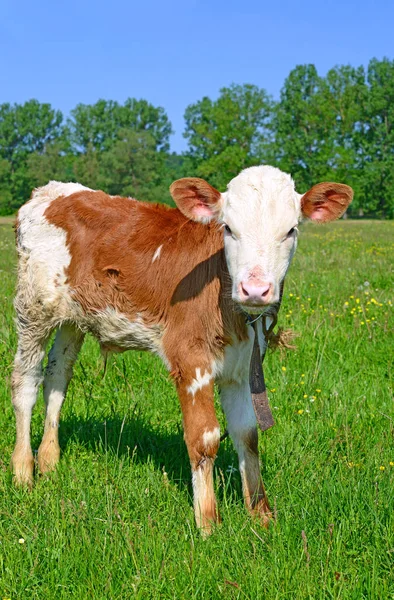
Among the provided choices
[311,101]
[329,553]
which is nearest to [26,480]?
[329,553]

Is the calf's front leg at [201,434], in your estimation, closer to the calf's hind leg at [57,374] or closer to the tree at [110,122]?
the calf's hind leg at [57,374]

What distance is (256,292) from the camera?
10.9 ft

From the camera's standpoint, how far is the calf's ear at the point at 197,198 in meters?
3.84

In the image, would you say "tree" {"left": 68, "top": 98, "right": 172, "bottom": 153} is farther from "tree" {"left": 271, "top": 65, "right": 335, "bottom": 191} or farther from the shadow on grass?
the shadow on grass

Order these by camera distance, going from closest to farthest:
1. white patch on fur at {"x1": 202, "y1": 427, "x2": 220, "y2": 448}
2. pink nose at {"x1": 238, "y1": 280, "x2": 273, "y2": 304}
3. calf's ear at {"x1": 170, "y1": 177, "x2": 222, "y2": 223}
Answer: pink nose at {"x1": 238, "y1": 280, "x2": 273, "y2": 304}, calf's ear at {"x1": 170, "y1": 177, "x2": 222, "y2": 223}, white patch on fur at {"x1": 202, "y1": 427, "x2": 220, "y2": 448}

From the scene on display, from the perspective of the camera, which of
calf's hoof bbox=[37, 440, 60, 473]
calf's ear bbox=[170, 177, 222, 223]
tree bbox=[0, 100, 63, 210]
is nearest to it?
calf's ear bbox=[170, 177, 222, 223]

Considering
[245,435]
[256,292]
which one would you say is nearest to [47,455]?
[245,435]

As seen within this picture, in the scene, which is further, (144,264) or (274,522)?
(144,264)

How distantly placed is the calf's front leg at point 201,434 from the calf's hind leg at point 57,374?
4.75 feet

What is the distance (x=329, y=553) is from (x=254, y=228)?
5.57 feet

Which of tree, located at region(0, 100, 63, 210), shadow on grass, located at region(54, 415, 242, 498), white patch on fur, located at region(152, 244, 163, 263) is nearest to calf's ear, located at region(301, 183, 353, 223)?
white patch on fur, located at region(152, 244, 163, 263)

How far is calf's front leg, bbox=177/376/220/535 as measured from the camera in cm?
404

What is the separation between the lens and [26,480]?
4.64m

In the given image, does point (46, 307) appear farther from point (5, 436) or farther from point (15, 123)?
point (15, 123)
